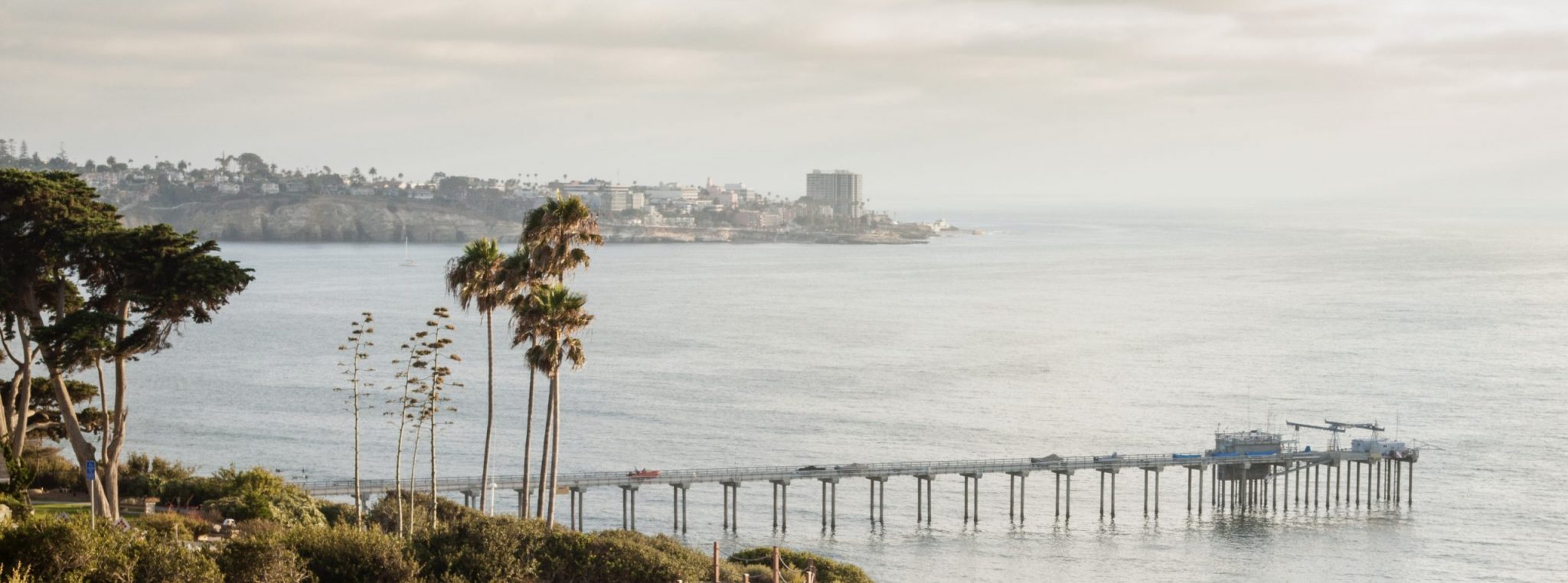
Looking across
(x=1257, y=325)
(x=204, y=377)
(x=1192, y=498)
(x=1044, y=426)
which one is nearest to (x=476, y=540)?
(x=1192, y=498)

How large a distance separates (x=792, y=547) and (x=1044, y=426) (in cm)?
3006

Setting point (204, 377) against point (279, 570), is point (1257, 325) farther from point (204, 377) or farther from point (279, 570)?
point (279, 570)

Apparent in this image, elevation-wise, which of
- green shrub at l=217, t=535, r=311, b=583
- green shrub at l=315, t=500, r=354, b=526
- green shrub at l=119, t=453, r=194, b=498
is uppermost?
green shrub at l=217, t=535, r=311, b=583

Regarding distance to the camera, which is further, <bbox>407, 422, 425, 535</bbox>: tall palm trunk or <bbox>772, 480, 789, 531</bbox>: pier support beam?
<bbox>772, 480, 789, 531</bbox>: pier support beam

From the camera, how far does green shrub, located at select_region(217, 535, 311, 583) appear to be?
2538 cm

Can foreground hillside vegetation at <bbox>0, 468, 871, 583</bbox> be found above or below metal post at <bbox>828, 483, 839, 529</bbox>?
above

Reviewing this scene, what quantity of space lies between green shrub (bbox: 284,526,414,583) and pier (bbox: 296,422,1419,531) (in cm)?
3051

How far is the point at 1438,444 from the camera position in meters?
82.7

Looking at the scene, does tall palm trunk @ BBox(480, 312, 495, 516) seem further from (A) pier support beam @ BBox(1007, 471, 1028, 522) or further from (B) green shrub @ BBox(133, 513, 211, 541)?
(A) pier support beam @ BBox(1007, 471, 1028, 522)

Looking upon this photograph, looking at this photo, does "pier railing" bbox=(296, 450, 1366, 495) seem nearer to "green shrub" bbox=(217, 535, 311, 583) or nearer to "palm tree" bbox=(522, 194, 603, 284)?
"palm tree" bbox=(522, 194, 603, 284)

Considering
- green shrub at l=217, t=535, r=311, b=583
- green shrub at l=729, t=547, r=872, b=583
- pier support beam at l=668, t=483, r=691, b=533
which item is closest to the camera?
green shrub at l=217, t=535, r=311, b=583

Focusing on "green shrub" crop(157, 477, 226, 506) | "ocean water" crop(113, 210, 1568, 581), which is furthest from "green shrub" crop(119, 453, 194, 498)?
"ocean water" crop(113, 210, 1568, 581)

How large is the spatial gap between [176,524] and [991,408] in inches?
2482

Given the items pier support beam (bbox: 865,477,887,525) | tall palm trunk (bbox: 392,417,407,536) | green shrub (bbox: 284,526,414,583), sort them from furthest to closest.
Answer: pier support beam (bbox: 865,477,887,525), tall palm trunk (bbox: 392,417,407,536), green shrub (bbox: 284,526,414,583)
